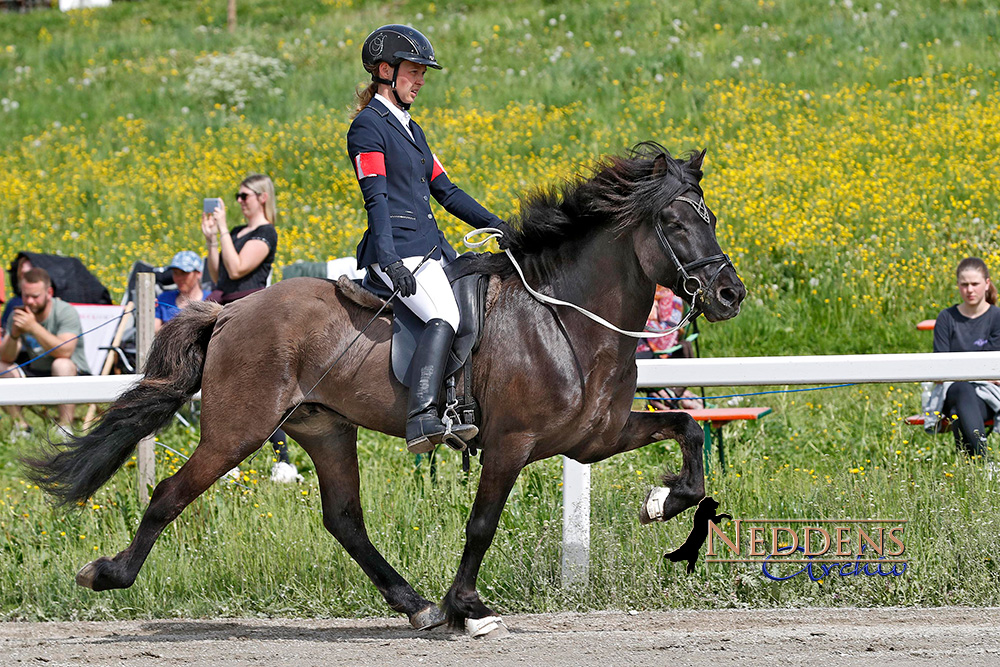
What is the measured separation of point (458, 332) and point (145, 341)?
279 centimetres

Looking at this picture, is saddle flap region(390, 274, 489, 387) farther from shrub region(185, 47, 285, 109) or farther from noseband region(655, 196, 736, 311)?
shrub region(185, 47, 285, 109)

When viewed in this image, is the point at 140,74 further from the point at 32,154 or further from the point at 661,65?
the point at 661,65

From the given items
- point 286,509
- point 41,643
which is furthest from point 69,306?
point 41,643

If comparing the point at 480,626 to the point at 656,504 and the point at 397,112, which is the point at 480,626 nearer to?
the point at 656,504

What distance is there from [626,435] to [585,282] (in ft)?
2.35

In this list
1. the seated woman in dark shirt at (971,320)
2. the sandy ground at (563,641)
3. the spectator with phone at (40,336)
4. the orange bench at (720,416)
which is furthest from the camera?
the spectator with phone at (40,336)

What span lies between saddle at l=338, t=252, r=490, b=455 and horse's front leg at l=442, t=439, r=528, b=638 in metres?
0.21

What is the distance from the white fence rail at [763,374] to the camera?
19.2ft

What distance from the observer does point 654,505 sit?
17.6ft

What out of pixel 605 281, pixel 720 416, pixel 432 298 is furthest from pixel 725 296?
pixel 720 416

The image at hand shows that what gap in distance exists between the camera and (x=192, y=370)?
222 inches

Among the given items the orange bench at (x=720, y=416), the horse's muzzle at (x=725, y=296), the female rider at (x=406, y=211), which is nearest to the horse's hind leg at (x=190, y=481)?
the female rider at (x=406, y=211)

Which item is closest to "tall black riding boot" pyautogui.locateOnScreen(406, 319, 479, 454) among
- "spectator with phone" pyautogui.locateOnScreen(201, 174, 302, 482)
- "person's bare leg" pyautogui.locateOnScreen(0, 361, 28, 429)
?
"spectator with phone" pyautogui.locateOnScreen(201, 174, 302, 482)

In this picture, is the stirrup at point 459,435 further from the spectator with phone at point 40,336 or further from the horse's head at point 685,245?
the spectator with phone at point 40,336
